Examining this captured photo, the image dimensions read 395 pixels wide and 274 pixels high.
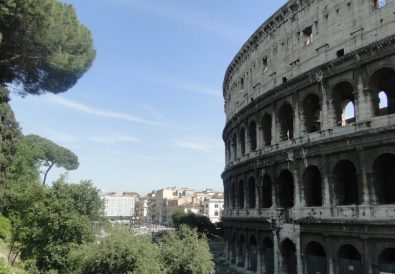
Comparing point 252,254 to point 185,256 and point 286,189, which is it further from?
point 185,256

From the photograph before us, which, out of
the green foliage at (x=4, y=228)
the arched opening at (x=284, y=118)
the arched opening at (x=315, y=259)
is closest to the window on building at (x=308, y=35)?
the arched opening at (x=284, y=118)

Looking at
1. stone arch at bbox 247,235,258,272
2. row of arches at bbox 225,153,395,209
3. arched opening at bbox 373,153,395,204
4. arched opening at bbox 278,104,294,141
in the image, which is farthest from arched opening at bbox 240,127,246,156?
arched opening at bbox 373,153,395,204

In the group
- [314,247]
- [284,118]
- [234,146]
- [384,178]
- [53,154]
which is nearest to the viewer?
[384,178]

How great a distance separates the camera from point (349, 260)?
1878 cm

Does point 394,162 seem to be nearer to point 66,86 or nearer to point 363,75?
point 363,75

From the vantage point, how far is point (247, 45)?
29.2 meters

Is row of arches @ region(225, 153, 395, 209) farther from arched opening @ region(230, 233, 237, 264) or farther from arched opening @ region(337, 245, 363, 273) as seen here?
arched opening @ region(230, 233, 237, 264)

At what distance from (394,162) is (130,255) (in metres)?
11.6

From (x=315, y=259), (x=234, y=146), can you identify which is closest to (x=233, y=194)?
(x=234, y=146)

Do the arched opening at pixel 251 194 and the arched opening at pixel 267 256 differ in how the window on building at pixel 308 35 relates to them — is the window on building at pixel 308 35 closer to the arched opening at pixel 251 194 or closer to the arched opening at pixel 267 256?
the arched opening at pixel 251 194

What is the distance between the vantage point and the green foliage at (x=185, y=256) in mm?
18703

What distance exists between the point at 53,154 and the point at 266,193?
148 feet

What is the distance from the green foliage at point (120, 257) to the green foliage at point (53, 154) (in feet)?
155

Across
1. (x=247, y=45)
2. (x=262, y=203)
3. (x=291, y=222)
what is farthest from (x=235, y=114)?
(x=291, y=222)
